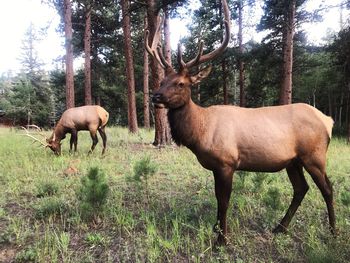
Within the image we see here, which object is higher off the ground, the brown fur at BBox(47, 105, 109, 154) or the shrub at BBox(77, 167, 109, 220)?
the brown fur at BBox(47, 105, 109, 154)

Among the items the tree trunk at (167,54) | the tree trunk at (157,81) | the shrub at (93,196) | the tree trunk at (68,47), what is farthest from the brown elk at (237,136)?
the tree trunk at (68,47)

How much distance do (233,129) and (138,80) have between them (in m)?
29.2

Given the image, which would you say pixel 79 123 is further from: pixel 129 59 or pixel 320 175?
pixel 320 175

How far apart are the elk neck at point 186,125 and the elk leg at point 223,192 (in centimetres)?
48

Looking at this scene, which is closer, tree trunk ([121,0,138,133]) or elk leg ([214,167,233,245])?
elk leg ([214,167,233,245])

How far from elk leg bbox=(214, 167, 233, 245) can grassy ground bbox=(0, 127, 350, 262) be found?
150 millimetres

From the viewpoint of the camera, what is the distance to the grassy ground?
392 cm

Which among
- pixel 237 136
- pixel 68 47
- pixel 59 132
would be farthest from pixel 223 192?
pixel 68 47

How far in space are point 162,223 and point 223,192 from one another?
109cm

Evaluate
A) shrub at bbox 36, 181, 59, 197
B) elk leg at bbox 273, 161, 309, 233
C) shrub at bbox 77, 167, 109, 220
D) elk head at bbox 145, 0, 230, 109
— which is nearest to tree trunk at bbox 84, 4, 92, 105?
shrub at bbox 36, 181, 59, 197

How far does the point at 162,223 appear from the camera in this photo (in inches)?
187

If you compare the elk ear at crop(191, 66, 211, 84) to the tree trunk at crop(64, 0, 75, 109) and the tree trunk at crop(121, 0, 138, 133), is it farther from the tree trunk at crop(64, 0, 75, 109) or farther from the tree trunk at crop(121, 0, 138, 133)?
the tree trunk at crop(64, 0, 75, 109)

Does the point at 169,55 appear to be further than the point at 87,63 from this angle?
No

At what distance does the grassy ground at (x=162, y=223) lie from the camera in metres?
3.92
